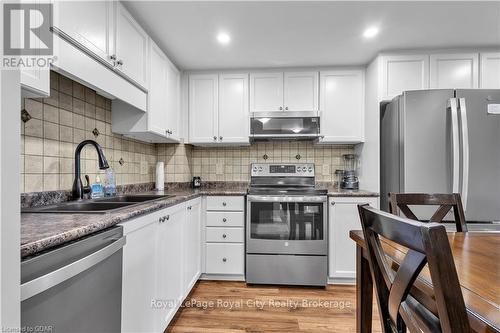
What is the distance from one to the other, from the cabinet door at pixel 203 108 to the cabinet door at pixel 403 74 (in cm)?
176

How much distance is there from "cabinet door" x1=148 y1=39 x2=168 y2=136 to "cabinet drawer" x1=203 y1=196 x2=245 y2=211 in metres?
0.80

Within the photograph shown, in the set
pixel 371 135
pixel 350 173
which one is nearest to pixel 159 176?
pixel 350 173

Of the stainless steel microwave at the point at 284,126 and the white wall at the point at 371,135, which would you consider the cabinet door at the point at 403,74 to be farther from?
the stainless steel microwave at the point at 284,126

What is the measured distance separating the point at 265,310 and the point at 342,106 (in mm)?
2172

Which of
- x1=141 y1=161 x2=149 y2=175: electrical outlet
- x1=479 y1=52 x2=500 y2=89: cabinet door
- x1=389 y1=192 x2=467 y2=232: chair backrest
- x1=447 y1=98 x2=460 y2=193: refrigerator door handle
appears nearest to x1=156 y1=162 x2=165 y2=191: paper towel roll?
x1=141 y1=161 x2=149 y2=175: electrical outlet

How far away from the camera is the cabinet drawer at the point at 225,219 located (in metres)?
2.52

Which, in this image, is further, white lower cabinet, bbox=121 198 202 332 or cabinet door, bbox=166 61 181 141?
cabinet door, bbox=166 61 181 141

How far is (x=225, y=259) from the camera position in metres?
2.53

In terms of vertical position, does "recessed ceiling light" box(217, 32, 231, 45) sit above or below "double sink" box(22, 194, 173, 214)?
above

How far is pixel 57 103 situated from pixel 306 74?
2296mm

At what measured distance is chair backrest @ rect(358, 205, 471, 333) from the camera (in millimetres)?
484

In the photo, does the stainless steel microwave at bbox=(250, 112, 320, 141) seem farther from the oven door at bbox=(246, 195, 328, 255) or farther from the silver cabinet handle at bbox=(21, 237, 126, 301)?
the silver cabinet handle at bbox=(21, 237, 126, 301)

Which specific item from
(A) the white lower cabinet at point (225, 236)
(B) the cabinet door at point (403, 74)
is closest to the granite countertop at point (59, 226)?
(A) the white lower cabinet at point (225, 236)

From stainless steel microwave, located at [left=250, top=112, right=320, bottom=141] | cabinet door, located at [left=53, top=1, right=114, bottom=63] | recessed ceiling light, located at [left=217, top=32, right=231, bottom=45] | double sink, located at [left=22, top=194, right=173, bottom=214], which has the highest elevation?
recessed ceiling light, located at [left=217, top=32, right=231, bottom=45]
